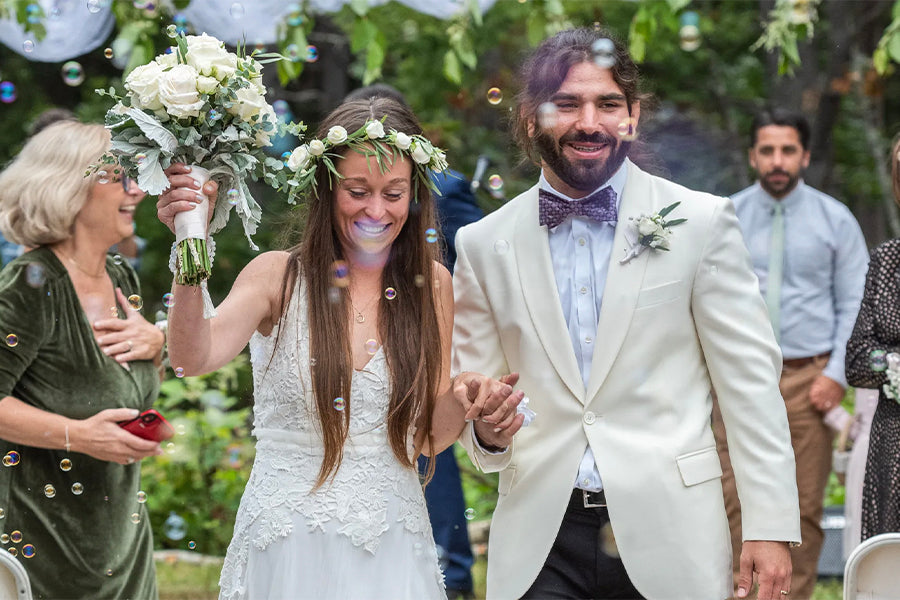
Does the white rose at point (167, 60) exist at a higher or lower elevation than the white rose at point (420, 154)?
higher

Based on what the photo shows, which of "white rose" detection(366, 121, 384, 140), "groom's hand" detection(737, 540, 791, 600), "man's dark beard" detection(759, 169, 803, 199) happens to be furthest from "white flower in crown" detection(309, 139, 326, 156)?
"man's dark beard" detection(759, 169, 803, 199)

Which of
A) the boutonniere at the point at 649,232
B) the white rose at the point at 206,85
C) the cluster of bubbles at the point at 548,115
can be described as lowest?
the boutonniere at the point at 649,232

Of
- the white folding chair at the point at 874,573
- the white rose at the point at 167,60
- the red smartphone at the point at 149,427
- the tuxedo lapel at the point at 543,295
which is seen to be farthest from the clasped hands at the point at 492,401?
the red smartphone at the point at 149,427

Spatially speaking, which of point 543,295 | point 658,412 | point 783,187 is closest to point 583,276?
point 543,295

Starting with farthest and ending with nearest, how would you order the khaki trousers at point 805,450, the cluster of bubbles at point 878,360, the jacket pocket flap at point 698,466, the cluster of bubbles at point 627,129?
the khaki trousers at point 805,450 → the cluster of bubbles at point 878,360 → the cluster of bubbles at point 627,129 → the jacket pocket flap at point 698,466

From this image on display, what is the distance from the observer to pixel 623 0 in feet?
33.0

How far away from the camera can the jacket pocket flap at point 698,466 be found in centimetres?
282

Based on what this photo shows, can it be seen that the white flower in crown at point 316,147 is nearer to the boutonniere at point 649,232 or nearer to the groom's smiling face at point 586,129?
the groom's smiling face at point 586,129

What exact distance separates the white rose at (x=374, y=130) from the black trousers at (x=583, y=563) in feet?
3.23

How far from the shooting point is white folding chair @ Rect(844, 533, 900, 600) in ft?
8.87

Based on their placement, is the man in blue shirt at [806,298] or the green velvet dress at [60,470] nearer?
the green velvet dress at [60,470]

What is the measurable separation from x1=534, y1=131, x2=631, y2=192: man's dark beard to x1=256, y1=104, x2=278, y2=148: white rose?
652 mm

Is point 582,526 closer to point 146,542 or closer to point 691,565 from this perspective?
point 691,565

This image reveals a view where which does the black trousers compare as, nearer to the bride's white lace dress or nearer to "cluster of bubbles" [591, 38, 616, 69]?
the bride's white lace dress
